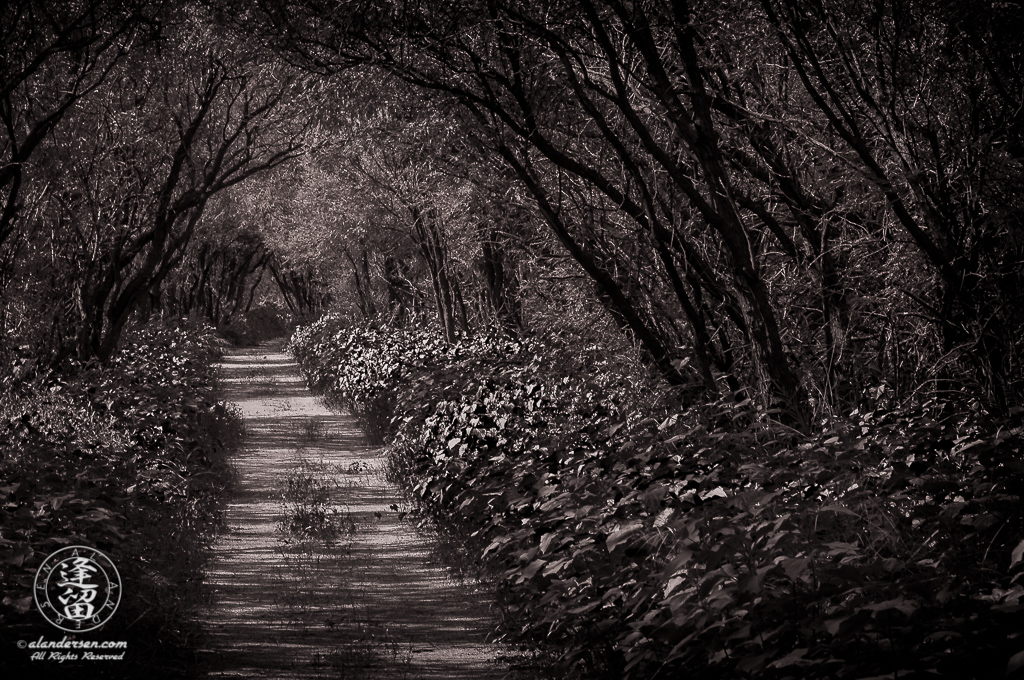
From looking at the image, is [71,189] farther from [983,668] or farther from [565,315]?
[983,668]

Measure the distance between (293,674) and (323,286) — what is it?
5032 centimetres

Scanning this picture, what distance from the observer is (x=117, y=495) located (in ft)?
23.7

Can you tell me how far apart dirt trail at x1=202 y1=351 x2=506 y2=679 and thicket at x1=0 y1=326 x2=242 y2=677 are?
0.28m

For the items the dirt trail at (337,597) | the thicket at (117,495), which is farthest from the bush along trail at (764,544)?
the thicket at (117,495)

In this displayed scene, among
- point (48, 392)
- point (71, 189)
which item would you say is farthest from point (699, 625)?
point (71, 189)

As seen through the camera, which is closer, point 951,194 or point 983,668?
point 983,668

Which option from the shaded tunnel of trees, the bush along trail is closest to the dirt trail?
the bush along trail

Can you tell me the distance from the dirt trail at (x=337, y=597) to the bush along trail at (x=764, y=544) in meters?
0.45

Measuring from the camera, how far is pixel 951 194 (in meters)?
6.60

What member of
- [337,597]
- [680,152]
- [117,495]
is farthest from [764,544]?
[117,495]

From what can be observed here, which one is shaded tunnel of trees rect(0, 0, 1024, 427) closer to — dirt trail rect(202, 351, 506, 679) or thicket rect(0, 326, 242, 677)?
thicket rect(0, 326, 242, 677)

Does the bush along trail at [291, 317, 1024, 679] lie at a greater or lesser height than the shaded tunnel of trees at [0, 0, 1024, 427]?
lesser

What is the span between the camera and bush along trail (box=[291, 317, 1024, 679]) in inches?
138

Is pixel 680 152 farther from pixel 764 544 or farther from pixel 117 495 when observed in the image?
pixel 117 495
